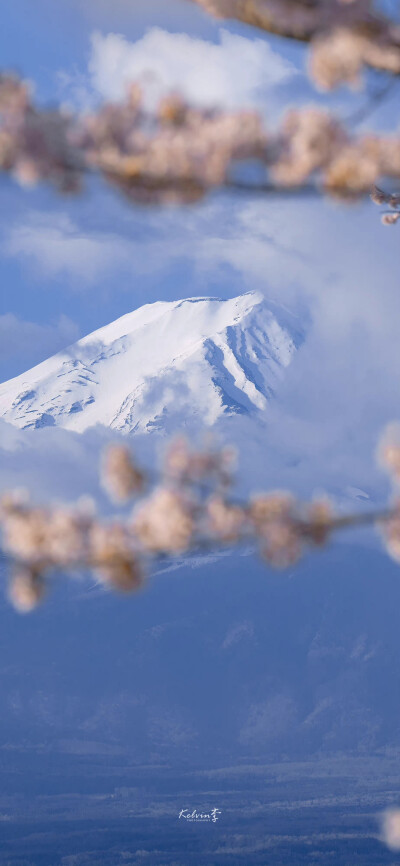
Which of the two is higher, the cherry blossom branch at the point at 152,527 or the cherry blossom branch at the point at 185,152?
the cherry blossom branch at the point at 185,152

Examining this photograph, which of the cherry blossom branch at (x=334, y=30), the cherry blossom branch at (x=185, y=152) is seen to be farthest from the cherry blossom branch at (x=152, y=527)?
the cherry blossom branch at (x=334, y=30)

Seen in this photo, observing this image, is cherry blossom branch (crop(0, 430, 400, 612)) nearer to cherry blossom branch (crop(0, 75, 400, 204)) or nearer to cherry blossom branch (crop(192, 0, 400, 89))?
cherry blossom branch (crop(0, 75, 400, 204))

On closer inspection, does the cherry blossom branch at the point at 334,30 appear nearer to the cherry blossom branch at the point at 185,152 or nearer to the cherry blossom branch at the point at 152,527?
the cherry blossom branch at the point at 185,152

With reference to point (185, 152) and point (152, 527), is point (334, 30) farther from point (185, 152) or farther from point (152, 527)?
point (152, 527)

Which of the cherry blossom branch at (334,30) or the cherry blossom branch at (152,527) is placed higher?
the cherry blossom branch at (334,30)

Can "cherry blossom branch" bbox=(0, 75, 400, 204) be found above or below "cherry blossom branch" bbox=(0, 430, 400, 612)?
above

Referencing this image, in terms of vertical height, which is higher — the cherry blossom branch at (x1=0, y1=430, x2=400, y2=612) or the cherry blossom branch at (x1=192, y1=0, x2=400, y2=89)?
the cherry blossom branch at (x1=192, y1=0, x2=400, y2=89)

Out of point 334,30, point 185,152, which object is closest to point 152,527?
point 185,152

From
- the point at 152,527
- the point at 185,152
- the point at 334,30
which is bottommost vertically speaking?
the point at 152,527

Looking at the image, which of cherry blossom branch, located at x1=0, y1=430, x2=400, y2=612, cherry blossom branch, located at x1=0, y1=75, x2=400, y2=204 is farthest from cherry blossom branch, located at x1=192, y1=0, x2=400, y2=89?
cherry blossom branch, located at x1=0, y1=430, x2=400, y2=612

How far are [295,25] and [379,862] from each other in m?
172

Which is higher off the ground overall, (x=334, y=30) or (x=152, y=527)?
(x=334, y=30)

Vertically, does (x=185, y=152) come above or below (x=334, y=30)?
below

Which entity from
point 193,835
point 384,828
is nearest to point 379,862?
point 193,835
